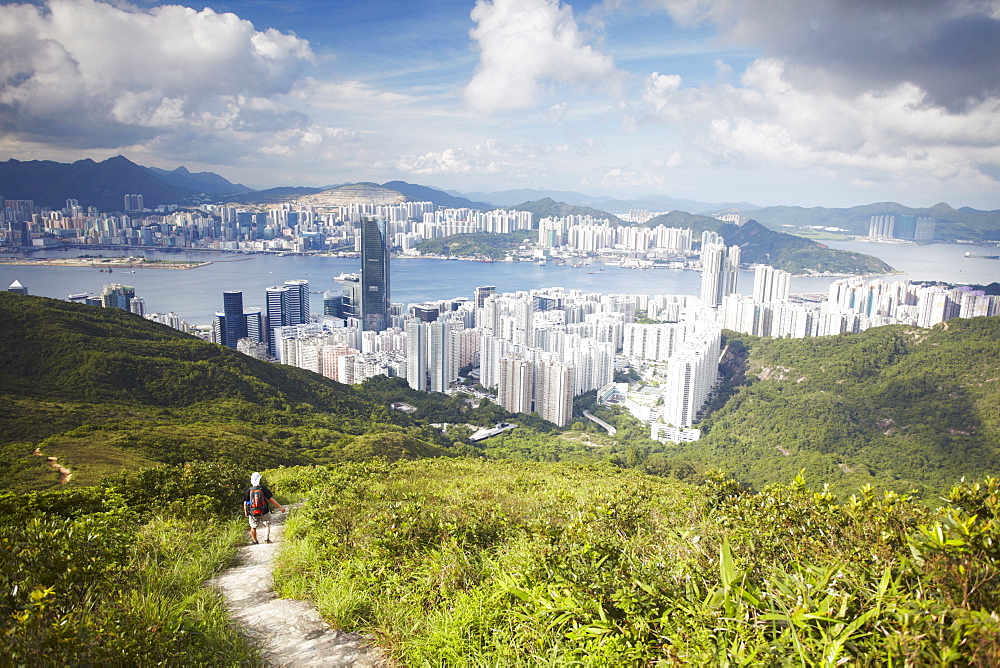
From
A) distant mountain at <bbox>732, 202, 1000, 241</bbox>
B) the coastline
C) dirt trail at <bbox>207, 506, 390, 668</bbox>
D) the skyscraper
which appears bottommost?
the skyscraper

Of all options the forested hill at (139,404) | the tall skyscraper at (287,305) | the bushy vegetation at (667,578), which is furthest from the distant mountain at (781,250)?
the bushy vegetation at (667,578)

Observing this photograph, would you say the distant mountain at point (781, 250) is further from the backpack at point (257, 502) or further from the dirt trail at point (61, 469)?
the dirt trail at point (61, 469)

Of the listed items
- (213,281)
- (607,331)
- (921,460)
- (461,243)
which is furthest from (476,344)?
(461,243)

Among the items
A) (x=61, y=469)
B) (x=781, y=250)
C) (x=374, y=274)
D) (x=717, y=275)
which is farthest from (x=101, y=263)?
(x=781, y=250)

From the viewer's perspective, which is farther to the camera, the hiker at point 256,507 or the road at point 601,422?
the road at point 601,422

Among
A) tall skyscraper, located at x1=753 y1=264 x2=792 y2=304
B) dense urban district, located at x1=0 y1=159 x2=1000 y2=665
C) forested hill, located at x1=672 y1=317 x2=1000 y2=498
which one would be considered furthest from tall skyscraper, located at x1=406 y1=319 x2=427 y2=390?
tall skyscraper, located at x1=753 y1=264 x2=792 y2=304

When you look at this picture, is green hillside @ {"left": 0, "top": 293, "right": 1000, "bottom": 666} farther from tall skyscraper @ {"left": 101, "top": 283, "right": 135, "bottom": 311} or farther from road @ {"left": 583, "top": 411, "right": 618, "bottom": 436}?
tall skyscraper @ {"left": 101, "top": 283, "right": 135, "bottom": 311}
